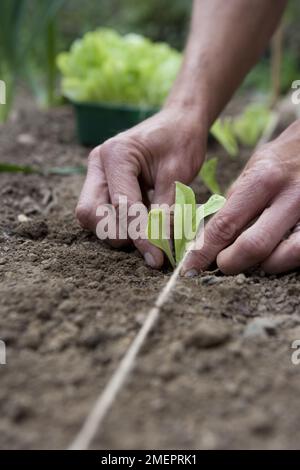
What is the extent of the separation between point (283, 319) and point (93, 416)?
1.30 ft

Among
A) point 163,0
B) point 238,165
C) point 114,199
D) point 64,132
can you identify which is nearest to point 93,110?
point 64,132

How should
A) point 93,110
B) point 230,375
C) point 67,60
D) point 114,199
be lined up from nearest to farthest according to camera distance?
point 230,375, point 114,199, point 93,110, point 67,60

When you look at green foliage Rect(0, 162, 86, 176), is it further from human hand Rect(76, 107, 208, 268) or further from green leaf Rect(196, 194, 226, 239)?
green leaf Rect(196, 194, 226, 239)

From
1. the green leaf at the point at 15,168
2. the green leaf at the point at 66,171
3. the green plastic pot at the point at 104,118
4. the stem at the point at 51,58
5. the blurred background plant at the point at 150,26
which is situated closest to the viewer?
the green leaf at the point at 15,168

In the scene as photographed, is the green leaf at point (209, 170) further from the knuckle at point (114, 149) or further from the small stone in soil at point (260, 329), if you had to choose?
the small stone in soil at point (260, 329)

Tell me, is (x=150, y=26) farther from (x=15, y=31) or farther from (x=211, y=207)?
(x=211, y=207)

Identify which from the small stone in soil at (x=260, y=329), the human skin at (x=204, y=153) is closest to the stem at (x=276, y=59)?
the human skin at (x=204, y=153)

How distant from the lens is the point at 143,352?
30.8 inches

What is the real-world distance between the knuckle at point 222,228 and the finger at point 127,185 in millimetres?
122

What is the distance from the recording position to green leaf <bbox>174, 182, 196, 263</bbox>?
1074mm

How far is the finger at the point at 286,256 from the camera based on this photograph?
1.04 m

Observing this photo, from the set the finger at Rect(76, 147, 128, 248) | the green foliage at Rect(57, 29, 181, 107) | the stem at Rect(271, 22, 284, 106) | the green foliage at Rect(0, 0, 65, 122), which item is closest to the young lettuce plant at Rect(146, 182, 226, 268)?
the finger at Rect(76, 147, 128, 248)

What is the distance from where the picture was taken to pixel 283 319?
0.92 metres
